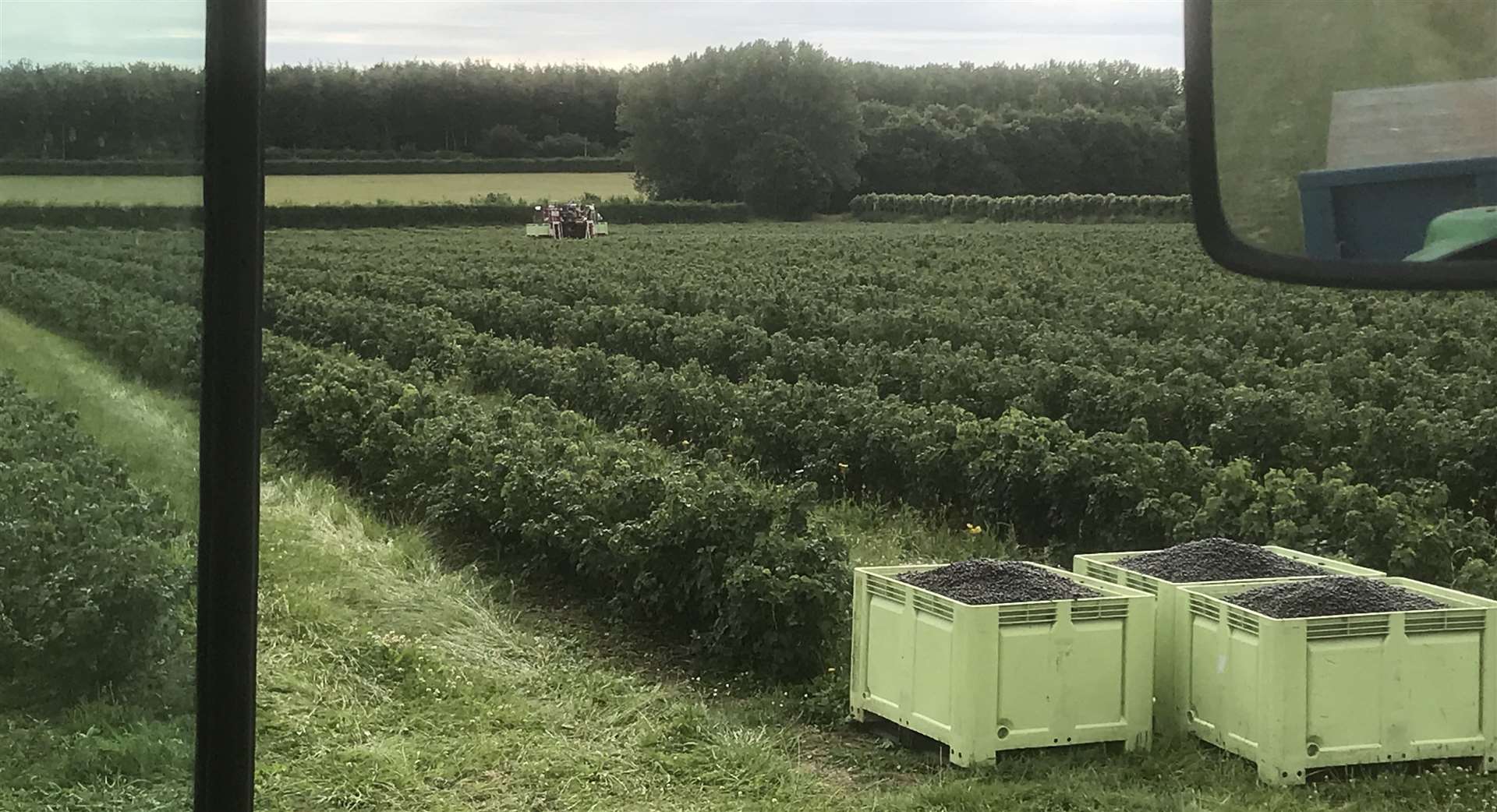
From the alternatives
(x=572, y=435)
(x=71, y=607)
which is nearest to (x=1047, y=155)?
(x=572, y=435)

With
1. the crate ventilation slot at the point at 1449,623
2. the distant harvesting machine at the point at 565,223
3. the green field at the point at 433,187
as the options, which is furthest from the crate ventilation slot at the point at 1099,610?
the distant harvesting machine at the point at 565,223

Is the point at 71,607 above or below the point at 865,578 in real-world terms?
above

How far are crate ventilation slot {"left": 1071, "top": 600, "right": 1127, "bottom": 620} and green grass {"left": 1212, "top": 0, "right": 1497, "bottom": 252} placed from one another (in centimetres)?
390

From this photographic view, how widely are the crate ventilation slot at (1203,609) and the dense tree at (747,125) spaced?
45.0m

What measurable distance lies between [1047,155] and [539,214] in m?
14.9

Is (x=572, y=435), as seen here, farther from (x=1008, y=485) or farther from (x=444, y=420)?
(x=1008, y=485)

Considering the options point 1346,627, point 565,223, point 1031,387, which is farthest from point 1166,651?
point 565,223

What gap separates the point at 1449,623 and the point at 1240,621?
0.60 m

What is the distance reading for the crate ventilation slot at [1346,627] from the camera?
4.57 m

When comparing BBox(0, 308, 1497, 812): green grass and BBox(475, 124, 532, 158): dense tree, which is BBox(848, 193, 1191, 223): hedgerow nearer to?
BBox(475, 124, 532, 158): dense tree

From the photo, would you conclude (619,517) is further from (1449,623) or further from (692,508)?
(1449,623)

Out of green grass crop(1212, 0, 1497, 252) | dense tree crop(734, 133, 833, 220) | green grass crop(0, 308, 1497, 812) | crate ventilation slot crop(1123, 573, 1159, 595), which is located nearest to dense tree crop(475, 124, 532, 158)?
dense tree crop(734, 133, 833, 220)

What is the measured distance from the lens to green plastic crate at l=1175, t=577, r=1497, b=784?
4598 millimetres

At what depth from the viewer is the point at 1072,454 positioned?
7.67 m
